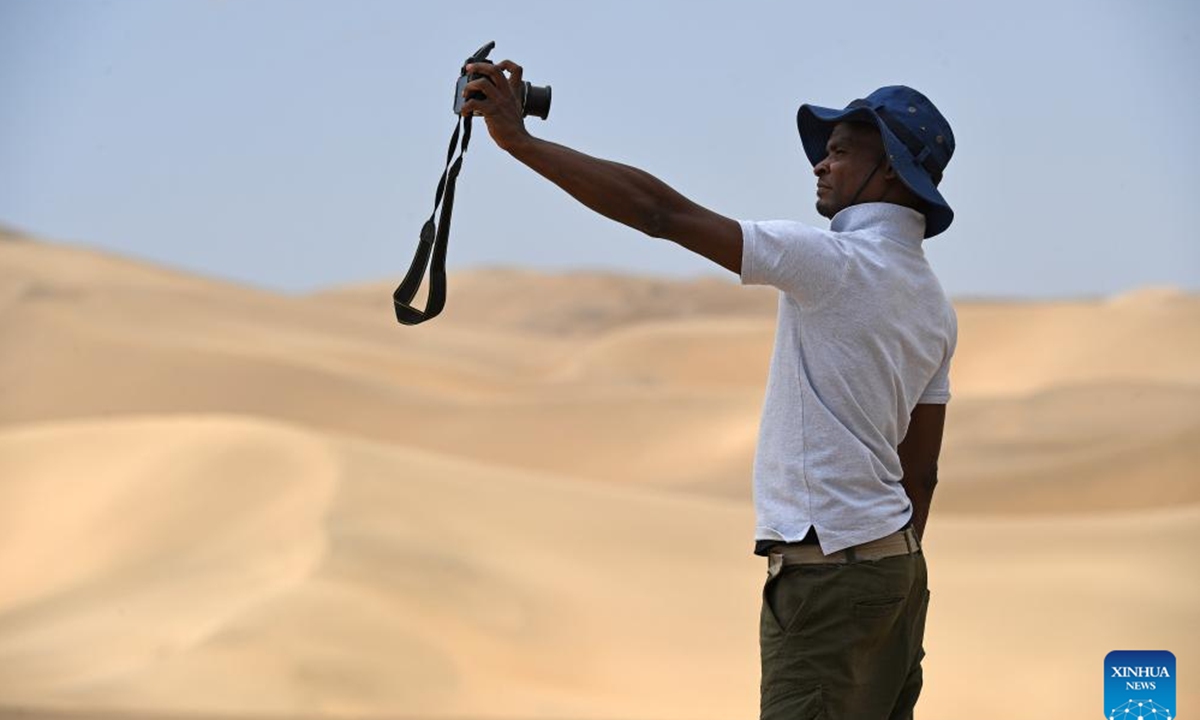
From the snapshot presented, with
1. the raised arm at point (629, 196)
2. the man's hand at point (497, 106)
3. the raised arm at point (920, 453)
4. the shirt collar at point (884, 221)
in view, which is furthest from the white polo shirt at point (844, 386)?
the man's hand at point (497, 106)

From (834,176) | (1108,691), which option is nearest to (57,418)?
(1108,691)

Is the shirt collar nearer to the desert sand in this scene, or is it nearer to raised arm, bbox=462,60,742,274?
raised arm, bbox=462,60,742,274

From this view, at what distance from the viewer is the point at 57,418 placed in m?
18.8

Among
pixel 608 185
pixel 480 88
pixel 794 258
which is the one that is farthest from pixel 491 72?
pixel 794 258

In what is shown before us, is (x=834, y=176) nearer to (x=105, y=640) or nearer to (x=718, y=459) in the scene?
(x=105, y=640)

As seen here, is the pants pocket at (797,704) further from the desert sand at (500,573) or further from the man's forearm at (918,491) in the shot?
the desert sand at (500,573)

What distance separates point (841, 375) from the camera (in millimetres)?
2578

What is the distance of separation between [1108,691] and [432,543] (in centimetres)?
354

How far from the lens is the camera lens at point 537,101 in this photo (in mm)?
2609

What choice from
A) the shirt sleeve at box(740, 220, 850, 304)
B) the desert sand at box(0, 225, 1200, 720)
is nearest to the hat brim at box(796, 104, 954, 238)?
the shirt sleeve at box(740, 220, 850, 304)

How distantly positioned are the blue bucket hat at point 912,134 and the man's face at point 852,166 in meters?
0.03

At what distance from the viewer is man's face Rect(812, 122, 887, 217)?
9.06 feet

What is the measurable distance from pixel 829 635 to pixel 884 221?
27.3 inches

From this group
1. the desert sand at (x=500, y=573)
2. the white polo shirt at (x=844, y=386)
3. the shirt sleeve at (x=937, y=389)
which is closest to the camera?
the white polo shirt at (x=844, y=386)
